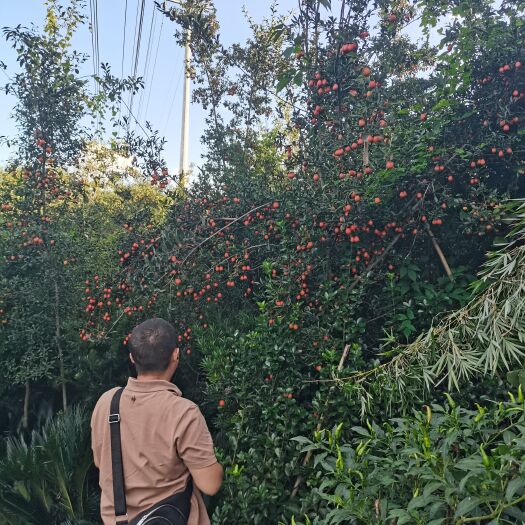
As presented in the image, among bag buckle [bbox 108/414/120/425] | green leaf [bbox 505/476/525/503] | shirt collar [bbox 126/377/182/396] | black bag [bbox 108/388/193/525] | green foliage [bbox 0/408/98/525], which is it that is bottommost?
green foliage [bbox 0/408/98/525]

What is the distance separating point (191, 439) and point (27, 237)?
3.88 m

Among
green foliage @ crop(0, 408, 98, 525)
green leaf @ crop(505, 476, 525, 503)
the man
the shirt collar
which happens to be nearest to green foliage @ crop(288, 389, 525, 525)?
green leaf @ crop(505, 476, 525, 503)

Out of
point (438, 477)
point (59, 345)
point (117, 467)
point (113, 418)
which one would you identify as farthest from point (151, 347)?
point (59, 345)

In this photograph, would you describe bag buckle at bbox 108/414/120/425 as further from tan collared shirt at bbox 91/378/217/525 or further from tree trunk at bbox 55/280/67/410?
tree trunk at bbox 55/280/67/410

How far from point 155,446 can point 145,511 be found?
257 mm

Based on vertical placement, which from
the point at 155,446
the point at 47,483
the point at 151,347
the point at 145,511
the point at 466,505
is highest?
the point at 151,347

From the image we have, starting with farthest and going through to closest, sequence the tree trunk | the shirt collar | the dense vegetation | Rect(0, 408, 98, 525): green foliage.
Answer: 1. the tree trunk
2. Rect(0, 408, 98, 525): green foliage
3. the dense vegetation
4. the shirt collar

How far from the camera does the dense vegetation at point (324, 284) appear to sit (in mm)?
2572

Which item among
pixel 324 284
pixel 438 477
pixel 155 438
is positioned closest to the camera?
pixel 438 477

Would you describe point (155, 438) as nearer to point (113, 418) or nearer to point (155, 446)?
point (155, 446)

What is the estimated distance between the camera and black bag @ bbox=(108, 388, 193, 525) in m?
1.86

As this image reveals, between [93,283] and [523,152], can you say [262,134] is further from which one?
[523,152]

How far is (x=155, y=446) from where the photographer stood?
6.19 feet

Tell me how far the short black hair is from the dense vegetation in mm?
853
